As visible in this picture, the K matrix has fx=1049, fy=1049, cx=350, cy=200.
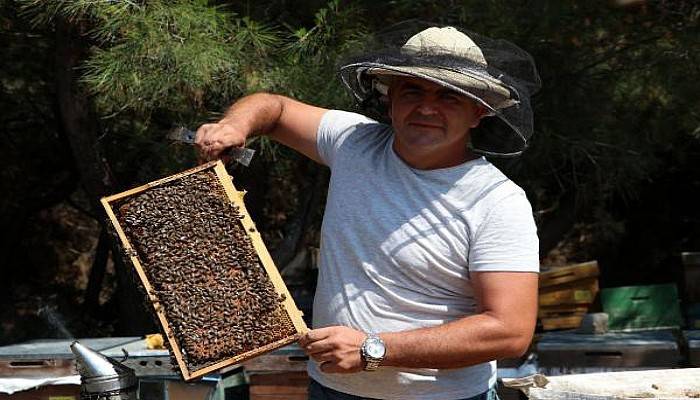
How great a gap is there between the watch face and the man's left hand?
0.8 inches

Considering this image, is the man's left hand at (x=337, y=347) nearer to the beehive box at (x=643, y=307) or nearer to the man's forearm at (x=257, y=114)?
the man's forearm at (x=257, y=114)

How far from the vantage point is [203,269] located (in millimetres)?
2580

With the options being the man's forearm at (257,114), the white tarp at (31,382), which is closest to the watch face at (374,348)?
the man's forearm at (257,114)

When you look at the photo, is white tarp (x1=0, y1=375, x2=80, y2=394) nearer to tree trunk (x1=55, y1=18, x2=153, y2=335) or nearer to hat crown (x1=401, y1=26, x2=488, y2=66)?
tree trunk (x1=55, y1=18, x2=153, y2=335)

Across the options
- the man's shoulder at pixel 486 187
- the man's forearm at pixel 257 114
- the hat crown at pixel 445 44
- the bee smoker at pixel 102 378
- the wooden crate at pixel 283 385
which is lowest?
the wooden crate at pixel 283 385

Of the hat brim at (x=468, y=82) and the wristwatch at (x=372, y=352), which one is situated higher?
the hat brim at (x=468, y=82)

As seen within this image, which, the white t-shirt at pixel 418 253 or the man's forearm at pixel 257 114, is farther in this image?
the man's forearm at pixel 257 114

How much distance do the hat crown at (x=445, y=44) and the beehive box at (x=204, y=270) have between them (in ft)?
1.90

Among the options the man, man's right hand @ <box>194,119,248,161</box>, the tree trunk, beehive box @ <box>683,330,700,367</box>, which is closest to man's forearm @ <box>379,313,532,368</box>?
the man

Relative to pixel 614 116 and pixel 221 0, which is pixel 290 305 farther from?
pixel 614 116

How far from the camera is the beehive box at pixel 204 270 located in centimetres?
247

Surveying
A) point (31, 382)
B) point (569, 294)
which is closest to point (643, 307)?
point (569, 294)

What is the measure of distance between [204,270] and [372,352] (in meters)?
0.51

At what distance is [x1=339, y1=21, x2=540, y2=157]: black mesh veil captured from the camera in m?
2.51
